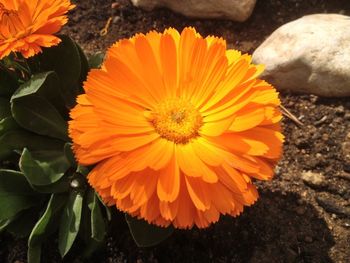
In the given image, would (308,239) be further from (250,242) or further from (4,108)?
(4,108)

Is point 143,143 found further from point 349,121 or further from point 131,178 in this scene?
point 349,121

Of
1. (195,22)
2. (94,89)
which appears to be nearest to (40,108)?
(94,89)

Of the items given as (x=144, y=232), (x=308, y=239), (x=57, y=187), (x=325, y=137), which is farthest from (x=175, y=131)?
(x=325, y=137)

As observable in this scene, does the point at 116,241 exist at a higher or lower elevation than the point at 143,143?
lower

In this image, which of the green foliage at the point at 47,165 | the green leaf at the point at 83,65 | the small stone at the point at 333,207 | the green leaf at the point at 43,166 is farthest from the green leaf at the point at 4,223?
the small stone at the point at 333,207

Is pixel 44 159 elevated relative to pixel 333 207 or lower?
elevated

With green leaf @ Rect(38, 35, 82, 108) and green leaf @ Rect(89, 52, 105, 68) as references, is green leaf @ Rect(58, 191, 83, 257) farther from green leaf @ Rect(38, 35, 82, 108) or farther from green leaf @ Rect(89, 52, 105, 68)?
green leaf @ Rect(89, 52, 105, 68)
